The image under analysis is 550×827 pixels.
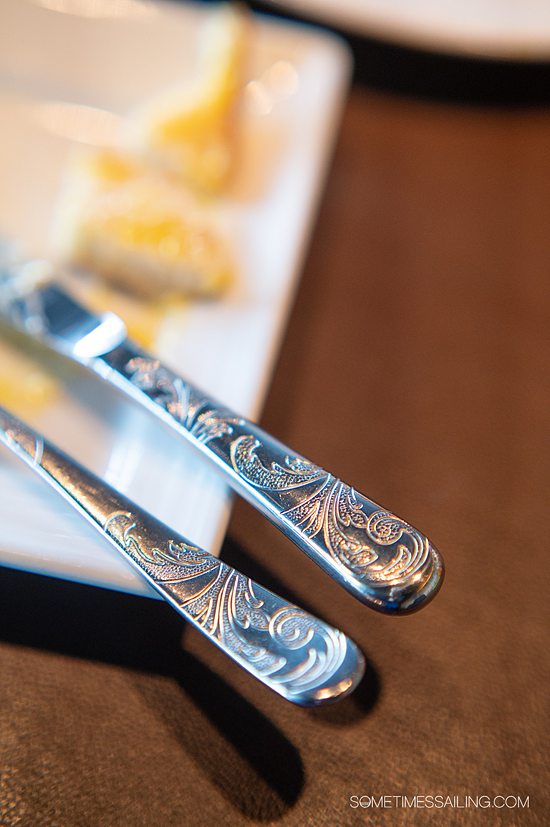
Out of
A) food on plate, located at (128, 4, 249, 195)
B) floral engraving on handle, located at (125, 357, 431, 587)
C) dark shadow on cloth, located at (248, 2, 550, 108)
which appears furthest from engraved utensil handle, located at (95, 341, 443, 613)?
dark shadow on cloth, located at (248, 2, 550, 108)

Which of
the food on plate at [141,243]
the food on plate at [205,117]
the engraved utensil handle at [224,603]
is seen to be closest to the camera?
the engraved utensil handle at [224,603]

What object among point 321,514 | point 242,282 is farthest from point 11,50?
point 321,514

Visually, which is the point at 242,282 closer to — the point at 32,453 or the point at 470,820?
the point at 32,453

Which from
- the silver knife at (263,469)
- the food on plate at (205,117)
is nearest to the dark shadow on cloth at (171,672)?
the silver knife at (263,469)

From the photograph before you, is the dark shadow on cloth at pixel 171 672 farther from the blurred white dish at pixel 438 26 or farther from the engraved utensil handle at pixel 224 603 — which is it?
the blurred white dish at pixel 438 26

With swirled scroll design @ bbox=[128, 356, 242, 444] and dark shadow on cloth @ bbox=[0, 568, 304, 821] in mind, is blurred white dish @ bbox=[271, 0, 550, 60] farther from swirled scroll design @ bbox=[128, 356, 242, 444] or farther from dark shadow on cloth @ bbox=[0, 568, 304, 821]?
dark shadow on cloth @ bbox=[0, 568, 304, 821]

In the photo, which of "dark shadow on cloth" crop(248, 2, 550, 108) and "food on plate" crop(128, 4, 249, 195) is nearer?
"food on plate" crop(128, 4, 249, 195)
